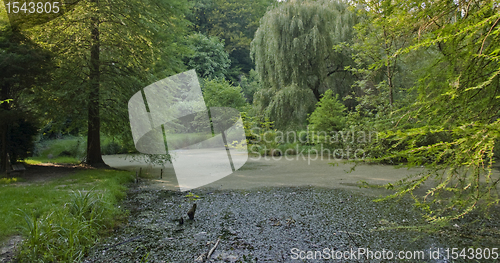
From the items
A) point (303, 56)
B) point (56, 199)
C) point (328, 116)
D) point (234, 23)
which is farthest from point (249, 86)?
point (56, 199)

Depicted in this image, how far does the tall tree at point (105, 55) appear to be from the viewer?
6.54 meters

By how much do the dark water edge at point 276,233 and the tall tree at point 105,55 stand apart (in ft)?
9.05

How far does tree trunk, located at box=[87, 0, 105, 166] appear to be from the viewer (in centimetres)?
664

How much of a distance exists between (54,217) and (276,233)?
242 centimetres

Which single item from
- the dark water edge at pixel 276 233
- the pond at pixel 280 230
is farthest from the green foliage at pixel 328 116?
the dark water edge at pixel 276 233

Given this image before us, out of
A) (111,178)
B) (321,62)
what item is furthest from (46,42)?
(321,62)

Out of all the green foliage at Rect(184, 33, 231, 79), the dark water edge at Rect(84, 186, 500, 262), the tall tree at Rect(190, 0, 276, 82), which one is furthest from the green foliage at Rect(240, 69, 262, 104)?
the dark water edge at Rect(84, 186, 500, 262)

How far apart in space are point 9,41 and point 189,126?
11182 millimetres

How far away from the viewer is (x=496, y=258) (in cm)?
273

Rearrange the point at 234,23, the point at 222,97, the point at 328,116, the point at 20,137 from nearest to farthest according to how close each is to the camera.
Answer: the point at 20,137
the point at 328,116
the point at 222,97
the point at 234,23

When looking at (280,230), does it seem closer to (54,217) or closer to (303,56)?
(54,217)

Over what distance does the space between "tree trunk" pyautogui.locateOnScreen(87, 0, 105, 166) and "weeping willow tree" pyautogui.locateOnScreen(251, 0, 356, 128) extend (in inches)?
263

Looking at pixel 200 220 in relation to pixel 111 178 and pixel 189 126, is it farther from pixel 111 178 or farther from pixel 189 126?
pixel 189 126

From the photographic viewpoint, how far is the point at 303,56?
12406 millimetres
